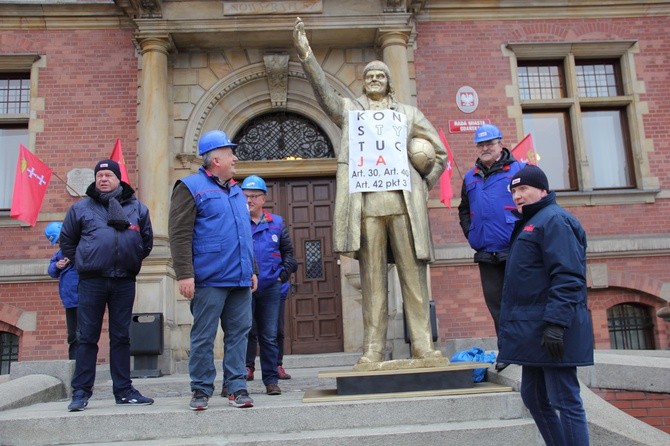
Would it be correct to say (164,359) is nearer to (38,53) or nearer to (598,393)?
(38,53)

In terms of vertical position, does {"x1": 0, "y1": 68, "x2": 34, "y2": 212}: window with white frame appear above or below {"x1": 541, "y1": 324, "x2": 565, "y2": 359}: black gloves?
above

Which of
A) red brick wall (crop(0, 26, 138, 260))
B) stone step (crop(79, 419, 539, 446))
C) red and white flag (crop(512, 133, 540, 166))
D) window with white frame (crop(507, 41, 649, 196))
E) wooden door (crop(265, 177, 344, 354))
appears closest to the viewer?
stone step (crop(79, 419, 539, 446))

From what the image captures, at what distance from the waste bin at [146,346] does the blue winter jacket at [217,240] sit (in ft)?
16.0

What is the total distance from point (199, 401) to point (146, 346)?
195 inches

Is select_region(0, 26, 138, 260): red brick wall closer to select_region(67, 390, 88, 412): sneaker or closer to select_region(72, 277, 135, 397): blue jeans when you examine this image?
select_region(72, 277, 135, 397): blue jeans

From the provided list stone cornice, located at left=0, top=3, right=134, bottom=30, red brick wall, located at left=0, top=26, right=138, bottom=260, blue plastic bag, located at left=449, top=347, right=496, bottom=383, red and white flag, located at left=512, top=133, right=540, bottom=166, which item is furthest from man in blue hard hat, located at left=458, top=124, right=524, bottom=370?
stone cornice, located at left=0, top=3, right=134, bottom=30

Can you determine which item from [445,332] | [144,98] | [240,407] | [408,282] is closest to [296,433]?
[240,407]

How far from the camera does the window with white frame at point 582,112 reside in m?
11.9

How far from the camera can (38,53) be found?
11414 millimetres

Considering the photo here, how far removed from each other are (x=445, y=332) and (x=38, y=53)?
323 inches

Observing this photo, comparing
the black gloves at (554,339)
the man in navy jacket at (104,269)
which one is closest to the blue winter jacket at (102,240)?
the man in navy jacket at (104,269)

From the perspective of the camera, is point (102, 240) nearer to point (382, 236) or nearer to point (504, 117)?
point (382, 236)

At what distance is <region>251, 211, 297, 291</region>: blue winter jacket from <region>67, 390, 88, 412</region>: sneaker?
1.73 m

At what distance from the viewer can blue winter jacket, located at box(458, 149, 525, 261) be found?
5734 millimetres
